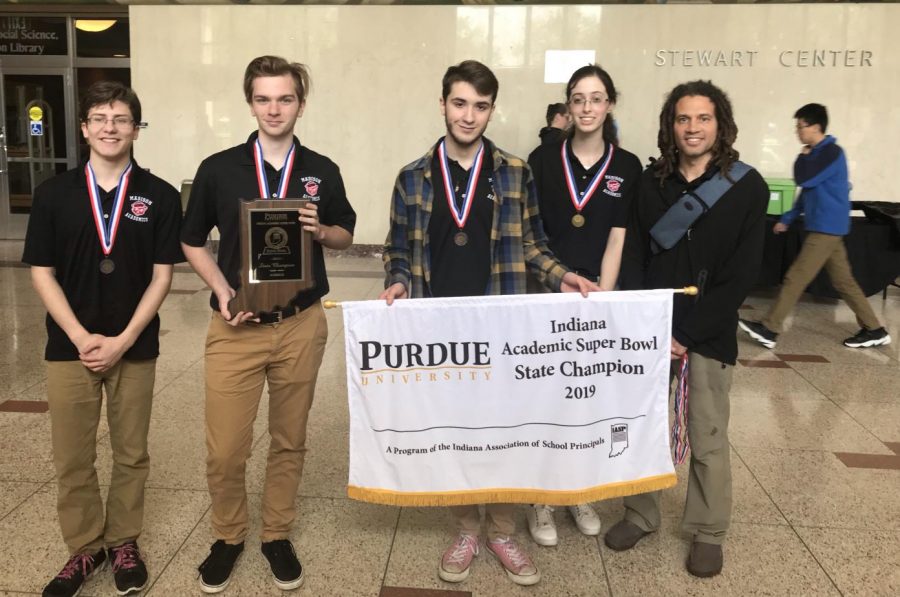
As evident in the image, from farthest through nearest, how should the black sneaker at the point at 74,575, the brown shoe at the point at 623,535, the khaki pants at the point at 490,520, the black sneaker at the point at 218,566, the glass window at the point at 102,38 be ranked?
the glass window at the point at 102,38 → the brown shoe at the point at 623,535 → the khaki pants at the point at 490,520 → the black sneaker at the point at 218,566 → the black sneaker at the point at 74,575

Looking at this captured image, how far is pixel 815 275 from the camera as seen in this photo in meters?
6.39

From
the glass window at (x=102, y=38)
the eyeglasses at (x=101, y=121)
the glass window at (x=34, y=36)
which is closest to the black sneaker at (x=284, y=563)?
the eyeglasses at (x=101, y=121)

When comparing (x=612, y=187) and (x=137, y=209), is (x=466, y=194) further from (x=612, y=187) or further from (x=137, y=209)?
(x=137, y=209)

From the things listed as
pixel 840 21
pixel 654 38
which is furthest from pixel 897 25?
pixel 654 38

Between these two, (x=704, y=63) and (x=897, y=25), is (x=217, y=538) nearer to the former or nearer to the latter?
(x=704, y=63)

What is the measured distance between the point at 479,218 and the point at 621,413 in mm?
883

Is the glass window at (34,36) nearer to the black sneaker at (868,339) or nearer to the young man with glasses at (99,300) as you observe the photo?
the young man with glasses at (99,300)

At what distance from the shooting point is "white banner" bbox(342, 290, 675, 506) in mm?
2629

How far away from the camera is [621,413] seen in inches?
108

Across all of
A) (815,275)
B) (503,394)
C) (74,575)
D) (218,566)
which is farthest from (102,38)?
(503,394)

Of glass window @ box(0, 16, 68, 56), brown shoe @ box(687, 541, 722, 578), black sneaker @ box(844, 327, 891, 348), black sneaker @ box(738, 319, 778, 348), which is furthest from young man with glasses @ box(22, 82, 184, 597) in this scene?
glass window @ box(0, 16, 68, 56)

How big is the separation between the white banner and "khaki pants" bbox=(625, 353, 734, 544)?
0.15 m

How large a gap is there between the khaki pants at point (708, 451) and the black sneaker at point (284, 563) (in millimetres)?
1482

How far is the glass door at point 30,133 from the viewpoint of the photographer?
1152cm
